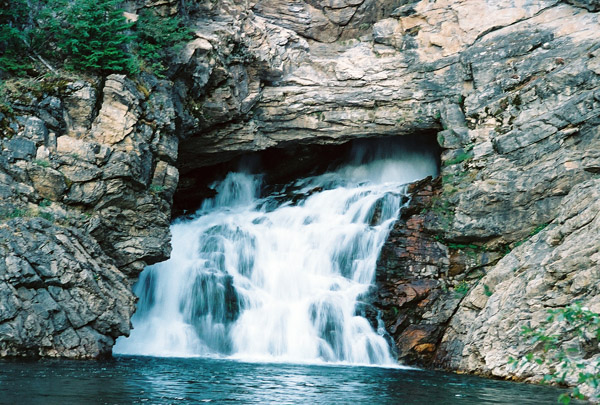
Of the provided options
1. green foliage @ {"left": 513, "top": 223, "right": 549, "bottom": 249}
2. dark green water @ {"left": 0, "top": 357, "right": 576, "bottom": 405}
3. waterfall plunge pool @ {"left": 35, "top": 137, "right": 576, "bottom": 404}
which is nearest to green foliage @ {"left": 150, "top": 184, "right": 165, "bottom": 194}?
waterfall plunge pool @ {"left": 35, "top": 137, "right": 576, "bottom": 404}

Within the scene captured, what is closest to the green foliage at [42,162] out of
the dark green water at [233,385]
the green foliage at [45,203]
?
the green foliage at [45,203]

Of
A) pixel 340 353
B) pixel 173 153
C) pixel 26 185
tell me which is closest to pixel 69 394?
pixel 26 185

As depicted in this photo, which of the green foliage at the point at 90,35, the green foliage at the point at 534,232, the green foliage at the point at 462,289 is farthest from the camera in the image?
the green foliage at the point at 462,289

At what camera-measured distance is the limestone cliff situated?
1525 cm

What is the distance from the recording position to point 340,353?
1739cm

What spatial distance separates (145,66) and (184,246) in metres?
6.10

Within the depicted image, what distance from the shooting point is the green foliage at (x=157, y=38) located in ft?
61.8

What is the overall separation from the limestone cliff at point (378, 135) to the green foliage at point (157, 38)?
1.26ft

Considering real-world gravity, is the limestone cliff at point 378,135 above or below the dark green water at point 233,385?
above

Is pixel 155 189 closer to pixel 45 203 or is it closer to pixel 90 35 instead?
pixel 45 203

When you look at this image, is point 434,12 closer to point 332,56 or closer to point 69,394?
point 332,56

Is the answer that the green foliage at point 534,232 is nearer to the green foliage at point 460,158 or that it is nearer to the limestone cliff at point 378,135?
the limestone cliff at point 378,135

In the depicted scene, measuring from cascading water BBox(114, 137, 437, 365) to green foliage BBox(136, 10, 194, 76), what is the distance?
19.8ft

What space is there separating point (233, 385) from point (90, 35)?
1094 centimetres
